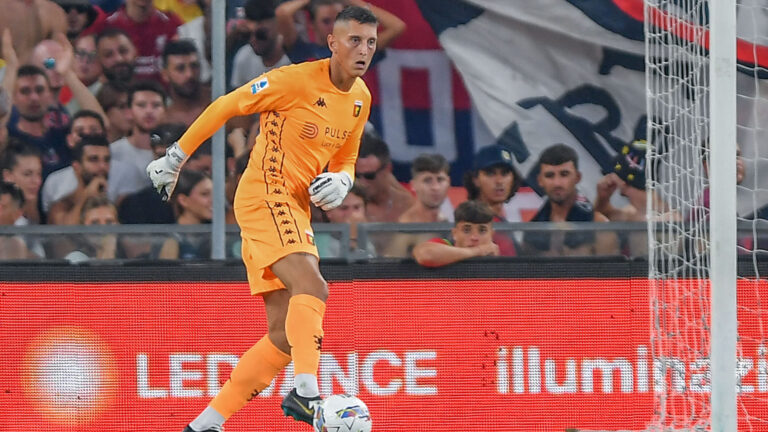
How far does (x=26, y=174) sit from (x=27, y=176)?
2 centimetres

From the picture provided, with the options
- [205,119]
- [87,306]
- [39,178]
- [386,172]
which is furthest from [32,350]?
[386,172]

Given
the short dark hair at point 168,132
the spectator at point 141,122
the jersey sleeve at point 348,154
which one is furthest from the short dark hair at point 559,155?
the spectator at point 141,122

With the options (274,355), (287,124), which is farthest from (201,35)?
(274,355)

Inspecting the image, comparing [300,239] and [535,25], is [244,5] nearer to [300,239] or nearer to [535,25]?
[535,25]

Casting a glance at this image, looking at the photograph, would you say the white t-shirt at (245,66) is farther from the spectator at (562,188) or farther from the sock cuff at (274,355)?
the sock cuff at (274,355)

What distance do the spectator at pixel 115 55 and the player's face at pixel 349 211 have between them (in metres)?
1.80

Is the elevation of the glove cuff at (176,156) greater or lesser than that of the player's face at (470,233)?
greater

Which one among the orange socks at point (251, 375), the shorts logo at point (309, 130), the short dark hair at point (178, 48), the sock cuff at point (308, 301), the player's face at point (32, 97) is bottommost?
the orange socks at point (251, 375)

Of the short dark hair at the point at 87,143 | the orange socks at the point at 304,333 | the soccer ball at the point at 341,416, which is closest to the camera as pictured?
the soccer ball at the point at 341,416

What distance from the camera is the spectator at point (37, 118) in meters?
8.41

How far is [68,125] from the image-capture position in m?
8.45

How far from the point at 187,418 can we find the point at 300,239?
5.82ft

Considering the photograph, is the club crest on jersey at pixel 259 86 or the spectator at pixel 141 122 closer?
the club crest on jersey at pixel 259 86

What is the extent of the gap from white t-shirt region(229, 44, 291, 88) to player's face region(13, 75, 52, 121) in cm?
126
